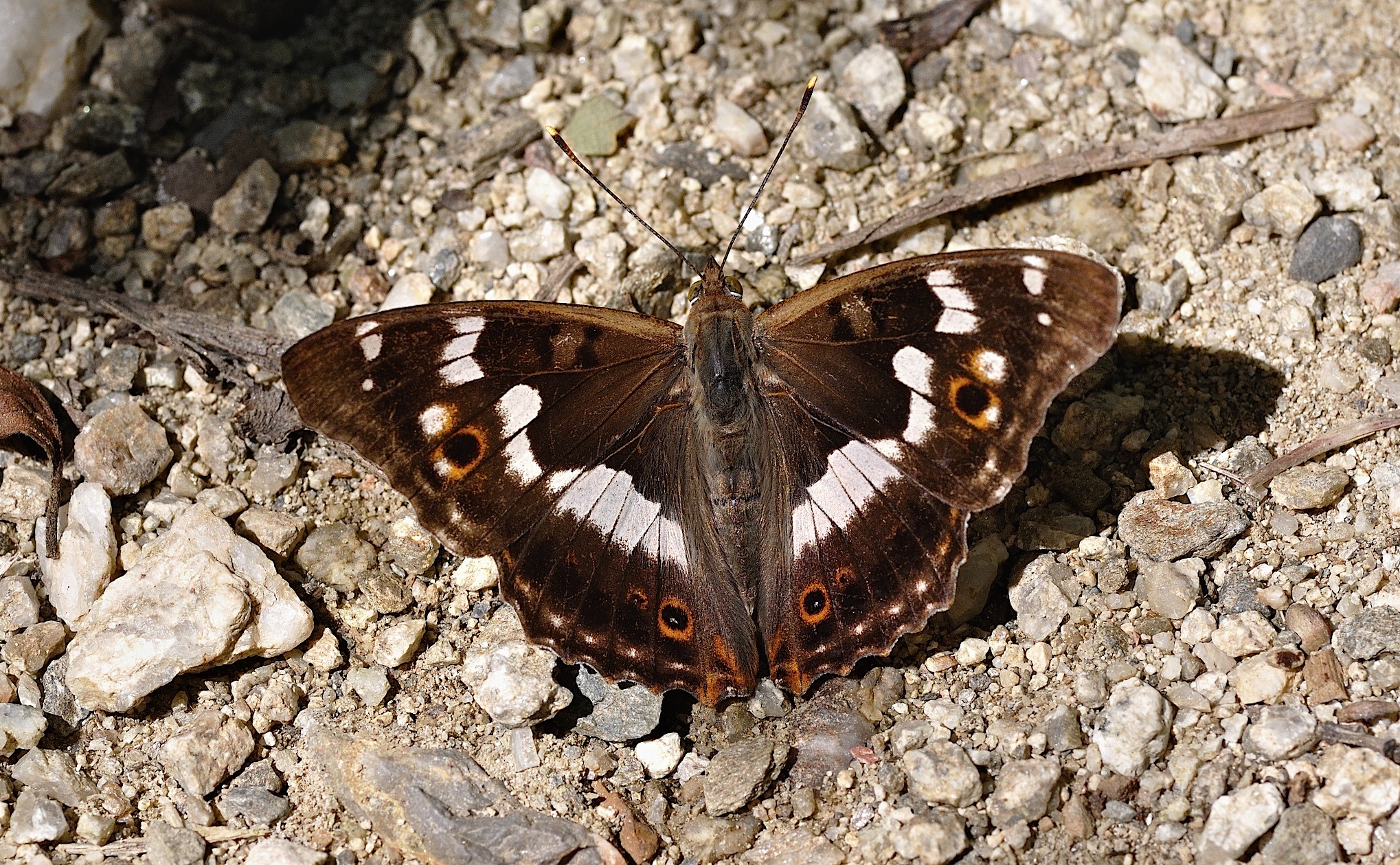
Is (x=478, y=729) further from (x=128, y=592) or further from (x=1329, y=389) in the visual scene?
(x=1329, y=389)

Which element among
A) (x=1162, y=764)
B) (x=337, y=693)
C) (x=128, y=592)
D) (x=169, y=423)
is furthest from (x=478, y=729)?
(x=1162, y=764)

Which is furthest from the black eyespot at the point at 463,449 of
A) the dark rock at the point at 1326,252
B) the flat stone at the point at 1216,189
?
the dark rock at the point at 1326,252

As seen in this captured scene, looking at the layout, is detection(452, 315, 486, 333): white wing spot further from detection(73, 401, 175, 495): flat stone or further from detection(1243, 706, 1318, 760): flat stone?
detection(1243, 706, 1318, 760): flat stone

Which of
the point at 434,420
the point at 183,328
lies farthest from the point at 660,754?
the point at 183,328

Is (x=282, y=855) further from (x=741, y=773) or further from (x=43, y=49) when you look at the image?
(x=43, y=49)

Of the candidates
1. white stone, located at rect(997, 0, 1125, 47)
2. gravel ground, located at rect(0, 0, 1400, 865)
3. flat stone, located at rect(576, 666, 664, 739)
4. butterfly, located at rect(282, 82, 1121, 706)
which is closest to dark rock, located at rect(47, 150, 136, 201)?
gravel ground, located at rect(0, 0, 1400, 865)
